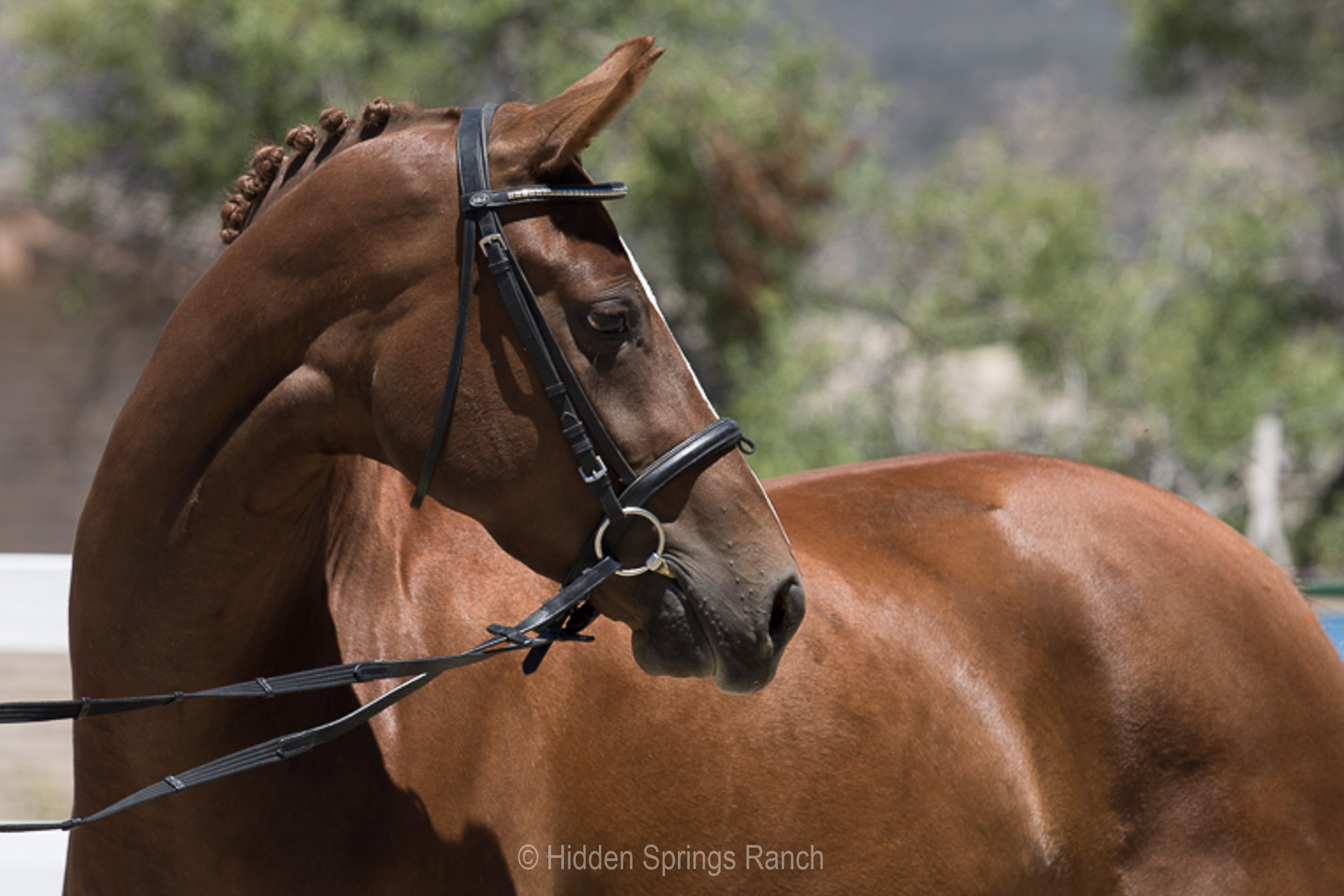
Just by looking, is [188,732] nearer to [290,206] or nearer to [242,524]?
[242,524]

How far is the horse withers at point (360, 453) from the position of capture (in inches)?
70.3

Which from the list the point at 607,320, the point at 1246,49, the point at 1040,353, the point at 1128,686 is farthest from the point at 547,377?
the point at 1246,49

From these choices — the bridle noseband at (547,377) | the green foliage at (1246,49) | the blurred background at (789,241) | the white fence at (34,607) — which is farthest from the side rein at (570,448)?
the green foliage at (1246,49)

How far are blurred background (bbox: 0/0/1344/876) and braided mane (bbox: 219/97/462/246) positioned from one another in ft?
19.9

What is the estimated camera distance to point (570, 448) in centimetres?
178

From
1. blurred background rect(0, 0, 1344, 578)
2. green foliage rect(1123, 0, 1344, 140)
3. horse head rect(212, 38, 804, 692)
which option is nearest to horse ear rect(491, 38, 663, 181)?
horse head rect(212, 38, 804, 692)

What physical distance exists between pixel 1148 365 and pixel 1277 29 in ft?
15.8

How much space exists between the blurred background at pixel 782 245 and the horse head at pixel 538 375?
249 inches

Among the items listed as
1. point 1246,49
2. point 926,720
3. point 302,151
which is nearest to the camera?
point 302,151

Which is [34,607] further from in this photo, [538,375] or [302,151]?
[538,375]

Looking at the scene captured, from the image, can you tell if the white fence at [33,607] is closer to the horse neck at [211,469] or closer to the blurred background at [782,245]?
the horse neck at [211,469]

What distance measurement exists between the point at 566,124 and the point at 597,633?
3.08ft

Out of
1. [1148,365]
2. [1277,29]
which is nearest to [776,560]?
[1148,365]

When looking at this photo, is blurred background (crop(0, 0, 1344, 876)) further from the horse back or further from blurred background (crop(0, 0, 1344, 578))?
the horse back
